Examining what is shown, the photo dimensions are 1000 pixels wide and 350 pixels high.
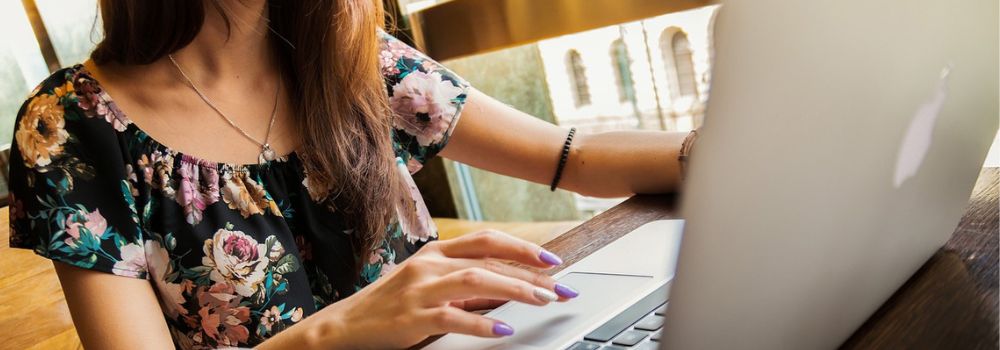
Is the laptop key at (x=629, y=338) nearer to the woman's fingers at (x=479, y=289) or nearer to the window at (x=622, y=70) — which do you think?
the woman's fingers at (x=479, y=289)

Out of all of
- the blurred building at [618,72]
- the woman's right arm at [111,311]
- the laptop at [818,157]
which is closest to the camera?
the laptop at [818,157]

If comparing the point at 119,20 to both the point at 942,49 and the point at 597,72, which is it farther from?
the point at 597,72

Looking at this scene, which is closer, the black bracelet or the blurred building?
the black bracelet

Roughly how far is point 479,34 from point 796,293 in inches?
73.5

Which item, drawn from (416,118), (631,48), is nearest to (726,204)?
(416,118)

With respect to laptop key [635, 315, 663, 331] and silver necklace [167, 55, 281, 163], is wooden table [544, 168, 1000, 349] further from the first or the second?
silver necklace [167, 55, 281, 163]

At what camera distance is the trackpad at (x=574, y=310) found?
51 cm

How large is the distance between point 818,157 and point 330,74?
79 centimetres

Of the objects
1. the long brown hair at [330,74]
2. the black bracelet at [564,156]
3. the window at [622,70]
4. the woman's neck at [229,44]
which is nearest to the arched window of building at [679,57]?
the window at [622,70]

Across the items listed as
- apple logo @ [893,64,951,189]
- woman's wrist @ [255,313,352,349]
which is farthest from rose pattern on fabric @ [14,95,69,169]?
apple logo @ [893,64,951,189]

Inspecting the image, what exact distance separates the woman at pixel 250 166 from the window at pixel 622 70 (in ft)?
5.45

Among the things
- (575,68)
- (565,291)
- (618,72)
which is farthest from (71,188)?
(618,72)

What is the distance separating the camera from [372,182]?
95cm

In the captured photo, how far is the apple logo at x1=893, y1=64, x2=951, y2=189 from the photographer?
322 mm
